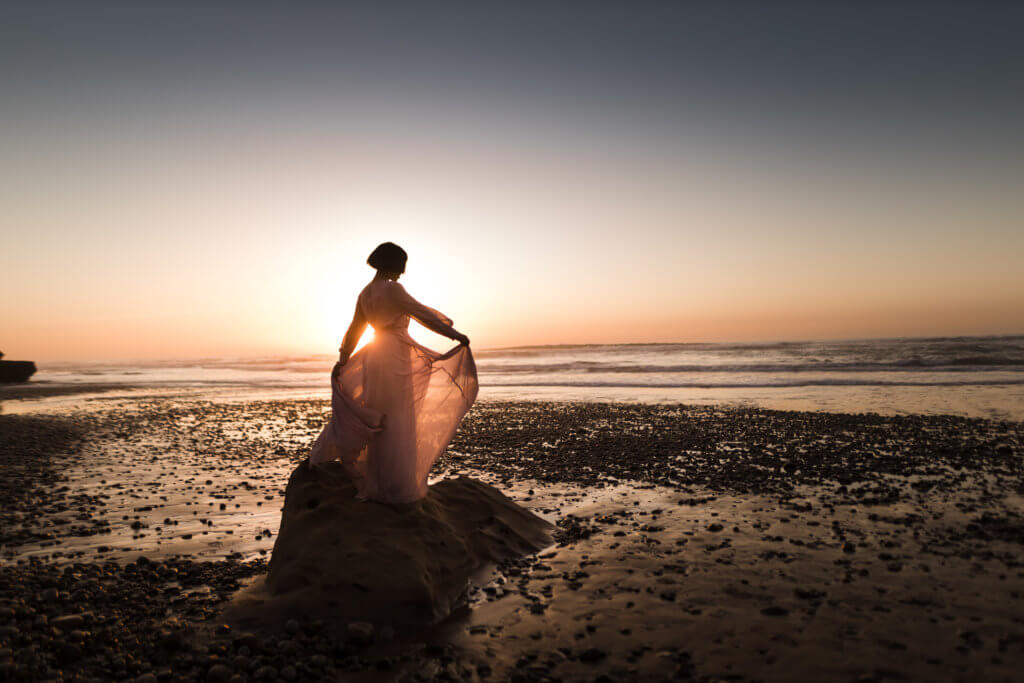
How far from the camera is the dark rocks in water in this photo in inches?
1368

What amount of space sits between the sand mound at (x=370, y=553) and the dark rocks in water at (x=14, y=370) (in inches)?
1621

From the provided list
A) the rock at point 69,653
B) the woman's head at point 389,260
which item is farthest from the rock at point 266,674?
the woman's head at point 389,260

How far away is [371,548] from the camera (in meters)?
5.12

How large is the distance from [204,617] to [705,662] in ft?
13.3

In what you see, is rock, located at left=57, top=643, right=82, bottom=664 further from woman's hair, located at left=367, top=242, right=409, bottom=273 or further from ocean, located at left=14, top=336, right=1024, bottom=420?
ocean, located at left=14, top=336, right=1024, bottom=420

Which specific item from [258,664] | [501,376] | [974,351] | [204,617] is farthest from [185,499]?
[974,351]

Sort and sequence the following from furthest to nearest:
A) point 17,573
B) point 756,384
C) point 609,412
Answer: point 756,384 < point 609,412 < point 17,573

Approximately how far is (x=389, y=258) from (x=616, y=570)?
406 cm

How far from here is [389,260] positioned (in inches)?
232

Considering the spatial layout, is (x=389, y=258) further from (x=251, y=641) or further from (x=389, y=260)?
(x=251, y=641)

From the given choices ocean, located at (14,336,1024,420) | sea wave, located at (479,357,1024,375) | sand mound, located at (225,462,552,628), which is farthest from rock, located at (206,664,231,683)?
sea wave, located at (479,357,1024,375)

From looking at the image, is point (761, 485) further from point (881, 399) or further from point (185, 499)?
point (881, 399)

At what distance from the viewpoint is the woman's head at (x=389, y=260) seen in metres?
5.82

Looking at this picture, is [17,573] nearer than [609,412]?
Yes
